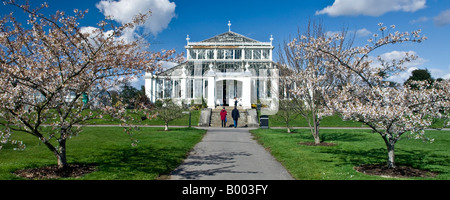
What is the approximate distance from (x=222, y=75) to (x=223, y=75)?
99 mm

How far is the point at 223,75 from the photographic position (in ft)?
103

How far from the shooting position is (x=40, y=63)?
7.32 meters

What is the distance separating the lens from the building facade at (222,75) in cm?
3123

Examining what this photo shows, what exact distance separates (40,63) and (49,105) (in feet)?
3.14

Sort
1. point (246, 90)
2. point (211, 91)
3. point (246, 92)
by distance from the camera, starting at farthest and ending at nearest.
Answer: point (246, 92), point (246, 90), point (211, 91)

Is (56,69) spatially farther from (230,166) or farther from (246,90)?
(246,90)

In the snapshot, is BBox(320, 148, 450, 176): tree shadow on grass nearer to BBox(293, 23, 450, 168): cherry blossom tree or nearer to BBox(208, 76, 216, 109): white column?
BBox(293, 23, 450, 168): cherry blossom tree

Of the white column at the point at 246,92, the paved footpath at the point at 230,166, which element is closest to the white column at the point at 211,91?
the white column at the point at 246,92

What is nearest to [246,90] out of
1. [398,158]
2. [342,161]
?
[398,158]

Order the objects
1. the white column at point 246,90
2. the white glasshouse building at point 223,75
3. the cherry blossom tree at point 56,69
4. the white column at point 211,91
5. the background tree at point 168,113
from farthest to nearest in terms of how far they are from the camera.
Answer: the white glasshouse building at point 223,75 < the white column at point 246,90 < the white column at point 211,91 < the background tree at point 168,113 < the cherry blossom tree at point 56,69

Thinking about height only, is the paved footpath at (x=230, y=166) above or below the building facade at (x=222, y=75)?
below

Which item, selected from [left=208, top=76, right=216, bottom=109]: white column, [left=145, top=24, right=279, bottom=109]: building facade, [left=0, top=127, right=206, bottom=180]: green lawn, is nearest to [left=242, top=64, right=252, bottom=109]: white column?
[left=145, top=24, right=279, bottom=109]: building facade

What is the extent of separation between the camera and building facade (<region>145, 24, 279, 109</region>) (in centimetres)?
3123

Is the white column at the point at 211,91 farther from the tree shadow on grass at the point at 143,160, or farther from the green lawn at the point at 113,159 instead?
the tree shadow on grass at the point at 143,160
